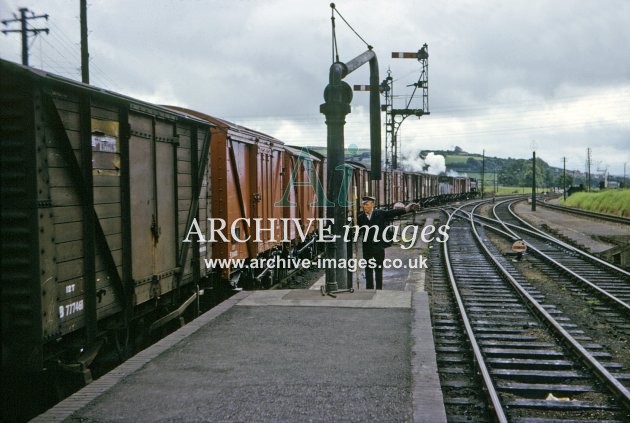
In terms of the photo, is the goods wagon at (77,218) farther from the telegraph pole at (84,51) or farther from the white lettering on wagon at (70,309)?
the telegraph pole at (84,51)

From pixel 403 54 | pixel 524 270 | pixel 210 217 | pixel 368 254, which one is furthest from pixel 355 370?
pixel 403 54

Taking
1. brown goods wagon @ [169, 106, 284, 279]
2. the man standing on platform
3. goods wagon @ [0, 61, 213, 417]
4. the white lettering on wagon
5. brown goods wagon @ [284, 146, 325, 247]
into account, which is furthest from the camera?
brown goods wagon @ [284, 146, 325, 247]

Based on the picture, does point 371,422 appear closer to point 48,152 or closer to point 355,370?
point 355,370

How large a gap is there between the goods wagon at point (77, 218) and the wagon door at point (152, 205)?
0.04 ft

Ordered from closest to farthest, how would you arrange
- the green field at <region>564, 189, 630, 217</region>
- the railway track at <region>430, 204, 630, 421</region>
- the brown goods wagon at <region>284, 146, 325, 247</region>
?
the railway track at <region>430, 204, 630, 421</region>
the brown goods wagon at <region>284, 146, 325, 247</region>
the green field at <region>564, 189, 630, 217</region>

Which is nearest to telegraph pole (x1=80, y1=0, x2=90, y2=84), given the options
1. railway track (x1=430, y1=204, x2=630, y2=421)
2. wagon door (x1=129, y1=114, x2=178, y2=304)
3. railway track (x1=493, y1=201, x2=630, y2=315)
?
wagon door (x1=129, y1=114, x2=178, y2=304)

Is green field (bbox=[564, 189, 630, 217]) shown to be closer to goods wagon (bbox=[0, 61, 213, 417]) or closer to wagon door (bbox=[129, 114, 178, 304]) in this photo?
wagon door (bbox=[129, 114, 178, 304])

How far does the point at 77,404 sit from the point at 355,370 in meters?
2.46

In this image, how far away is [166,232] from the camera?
282 inches

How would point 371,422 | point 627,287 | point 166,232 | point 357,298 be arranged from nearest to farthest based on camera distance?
point 371,422
point 166,232
point 357,298
point 627,287

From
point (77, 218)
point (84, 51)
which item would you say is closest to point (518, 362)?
point (77, 218)

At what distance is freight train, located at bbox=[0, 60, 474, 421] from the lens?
460 centimetres

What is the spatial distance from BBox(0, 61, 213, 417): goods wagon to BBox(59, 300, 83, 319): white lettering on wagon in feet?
0.05

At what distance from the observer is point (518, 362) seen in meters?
7.31
